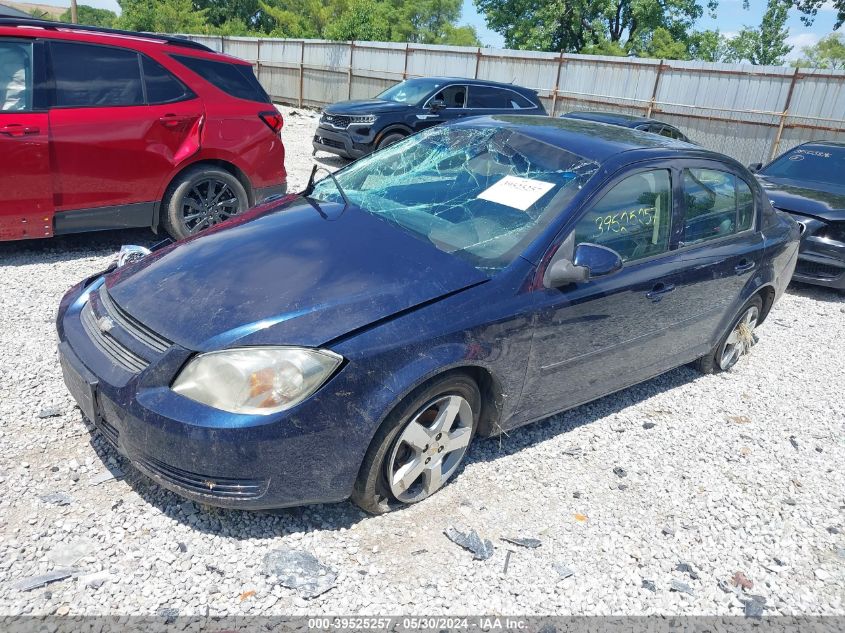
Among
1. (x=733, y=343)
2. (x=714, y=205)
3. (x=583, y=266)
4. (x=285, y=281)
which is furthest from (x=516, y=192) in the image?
(x=733, y=343)

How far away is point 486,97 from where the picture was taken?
475 inches

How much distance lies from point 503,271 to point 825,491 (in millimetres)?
2298

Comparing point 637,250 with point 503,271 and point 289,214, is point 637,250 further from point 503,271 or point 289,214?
point 289,214

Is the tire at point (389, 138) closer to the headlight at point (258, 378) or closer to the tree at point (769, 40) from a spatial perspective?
the headlight at point (258, 378)

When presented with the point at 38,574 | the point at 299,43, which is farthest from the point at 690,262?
the point at 299,43

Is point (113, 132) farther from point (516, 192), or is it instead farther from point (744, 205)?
point (744, 205)

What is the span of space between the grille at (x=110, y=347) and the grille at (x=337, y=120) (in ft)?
29.6

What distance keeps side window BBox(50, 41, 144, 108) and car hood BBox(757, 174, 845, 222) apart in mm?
6108

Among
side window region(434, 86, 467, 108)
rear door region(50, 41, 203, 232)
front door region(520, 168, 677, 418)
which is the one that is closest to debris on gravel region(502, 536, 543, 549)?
front door region(520, 168, 677, 418)

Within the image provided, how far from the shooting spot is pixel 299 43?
24.0 m

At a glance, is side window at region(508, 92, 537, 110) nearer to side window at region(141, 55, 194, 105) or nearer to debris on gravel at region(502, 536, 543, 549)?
side window at region(141, 55, 194, 105)

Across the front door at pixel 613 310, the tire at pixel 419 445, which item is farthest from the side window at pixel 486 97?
the tire at pixel 419 445

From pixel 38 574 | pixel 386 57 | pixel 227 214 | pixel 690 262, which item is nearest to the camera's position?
pixel 38 574

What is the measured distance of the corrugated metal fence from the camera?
15414 mm
